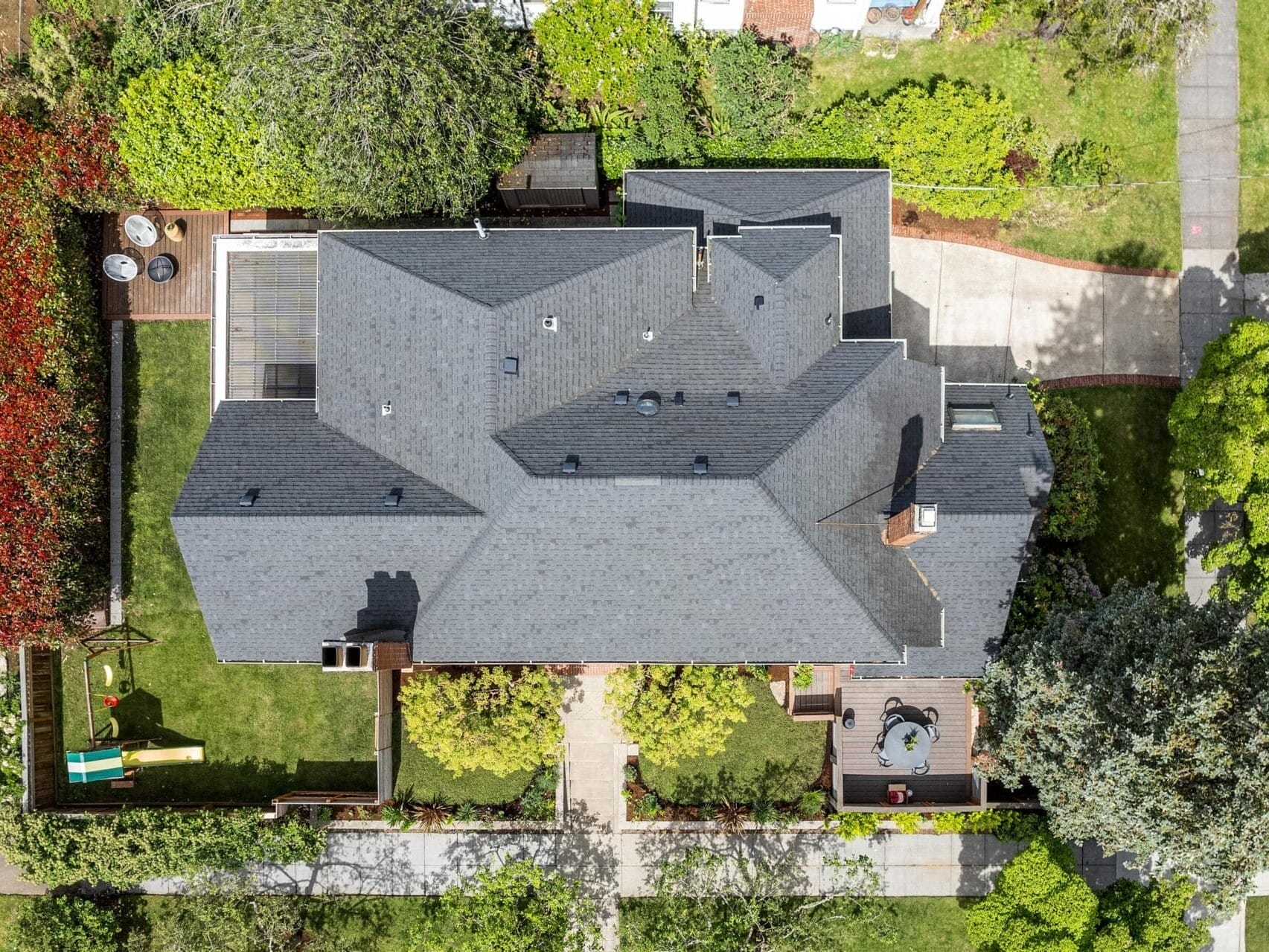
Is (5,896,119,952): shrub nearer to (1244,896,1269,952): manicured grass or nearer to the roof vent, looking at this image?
the roof vent

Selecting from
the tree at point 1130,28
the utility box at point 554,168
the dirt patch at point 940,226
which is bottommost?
the dirt patch at point 940,226

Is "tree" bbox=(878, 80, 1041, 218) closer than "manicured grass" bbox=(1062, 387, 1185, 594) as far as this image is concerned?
Yes

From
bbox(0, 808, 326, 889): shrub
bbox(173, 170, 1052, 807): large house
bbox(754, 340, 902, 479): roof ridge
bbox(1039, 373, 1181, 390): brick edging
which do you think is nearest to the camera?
bbox(754, 340, 902, 479): roof ridge

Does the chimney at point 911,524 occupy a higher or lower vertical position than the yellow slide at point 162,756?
higher

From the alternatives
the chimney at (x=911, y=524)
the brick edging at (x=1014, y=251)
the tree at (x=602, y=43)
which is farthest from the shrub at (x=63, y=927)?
the brick edging at (x=1014, y=251)

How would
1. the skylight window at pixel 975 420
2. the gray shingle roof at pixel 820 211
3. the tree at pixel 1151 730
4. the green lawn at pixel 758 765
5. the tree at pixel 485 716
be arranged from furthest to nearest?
the green lawn at pixel 758 765, the gray shingle roof at pixel 820 211, the tree at pixel 485 716, the skylight window at pixel 975 420, the tree at pixel 1151 730

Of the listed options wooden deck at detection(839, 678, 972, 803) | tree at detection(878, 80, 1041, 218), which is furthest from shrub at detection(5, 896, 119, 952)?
tree at detection(878, 80, 1041, 218)

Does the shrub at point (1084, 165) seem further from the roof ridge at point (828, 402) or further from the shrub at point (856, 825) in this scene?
the shrub at point (856, 825)
